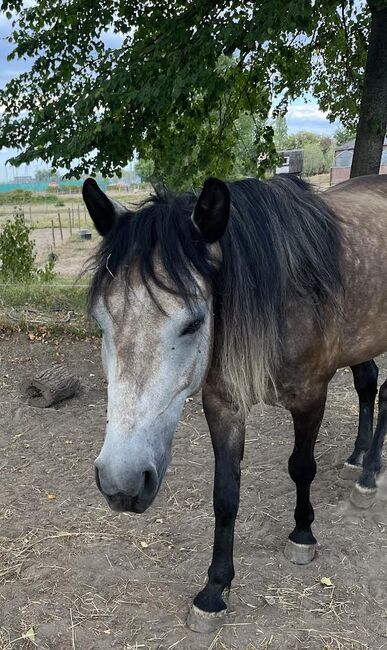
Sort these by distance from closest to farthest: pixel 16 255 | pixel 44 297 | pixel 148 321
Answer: pixel 148 321 < pixel 44 297 < pixel 16 255

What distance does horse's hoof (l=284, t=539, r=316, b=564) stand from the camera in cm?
269

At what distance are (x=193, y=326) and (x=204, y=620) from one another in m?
1.39

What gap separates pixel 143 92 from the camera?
4.50 metres

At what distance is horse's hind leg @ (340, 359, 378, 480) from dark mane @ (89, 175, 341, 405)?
136cm

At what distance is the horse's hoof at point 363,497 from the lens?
3158 mm

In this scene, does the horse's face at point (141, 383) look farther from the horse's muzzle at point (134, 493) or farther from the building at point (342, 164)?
the building at point (342, 164)

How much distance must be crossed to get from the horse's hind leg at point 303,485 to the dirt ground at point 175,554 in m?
0.08

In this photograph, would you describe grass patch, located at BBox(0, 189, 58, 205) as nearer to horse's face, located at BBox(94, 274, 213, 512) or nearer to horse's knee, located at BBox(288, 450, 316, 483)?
horse's knee, located at BBox(288, 450, 316, 483)

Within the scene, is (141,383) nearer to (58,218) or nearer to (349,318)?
(349,318)

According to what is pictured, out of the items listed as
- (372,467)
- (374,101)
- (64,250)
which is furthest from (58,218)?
(372,467)

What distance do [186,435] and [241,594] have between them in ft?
5.40

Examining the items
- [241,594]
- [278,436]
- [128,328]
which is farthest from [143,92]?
[241,594]

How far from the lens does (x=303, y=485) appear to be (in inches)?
107

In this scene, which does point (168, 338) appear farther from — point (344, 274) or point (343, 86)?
point (343, 86)
